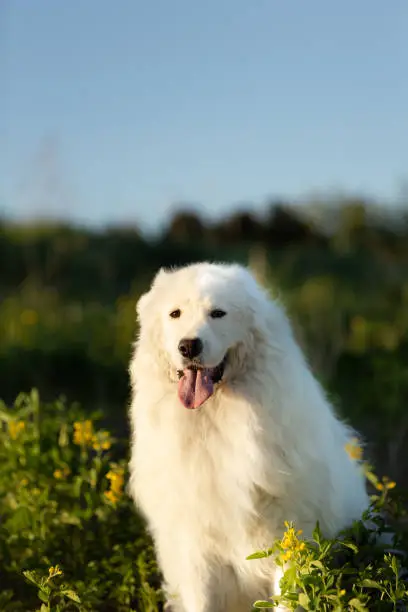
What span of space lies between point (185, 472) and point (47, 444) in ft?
5.17

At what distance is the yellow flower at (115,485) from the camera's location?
4070mm

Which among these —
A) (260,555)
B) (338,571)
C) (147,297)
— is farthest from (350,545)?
(147,297)

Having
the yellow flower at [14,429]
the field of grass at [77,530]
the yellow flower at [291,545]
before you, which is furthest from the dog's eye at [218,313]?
the yellow flower at [14,429]

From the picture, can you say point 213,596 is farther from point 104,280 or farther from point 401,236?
point 401,236

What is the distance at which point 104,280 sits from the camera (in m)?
15.8

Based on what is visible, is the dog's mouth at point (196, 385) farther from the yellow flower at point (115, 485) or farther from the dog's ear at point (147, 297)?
the yellow flower at point (115, 485)

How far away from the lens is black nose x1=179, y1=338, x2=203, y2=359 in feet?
9.56

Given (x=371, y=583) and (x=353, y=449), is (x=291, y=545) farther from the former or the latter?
(x=353, y=449)

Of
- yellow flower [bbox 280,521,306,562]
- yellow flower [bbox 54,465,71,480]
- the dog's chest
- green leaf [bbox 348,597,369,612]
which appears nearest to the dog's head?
the dog's chest

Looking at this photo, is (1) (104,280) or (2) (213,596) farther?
(1) (104,280)

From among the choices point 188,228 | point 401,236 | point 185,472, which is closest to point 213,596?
point 185,472

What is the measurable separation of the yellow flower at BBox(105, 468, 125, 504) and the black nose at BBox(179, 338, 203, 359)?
1.36 m

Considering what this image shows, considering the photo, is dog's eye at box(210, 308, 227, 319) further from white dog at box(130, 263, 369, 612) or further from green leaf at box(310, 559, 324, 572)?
green leaf at box(310, 559, 324, 572)

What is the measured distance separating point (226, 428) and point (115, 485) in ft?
3.85
